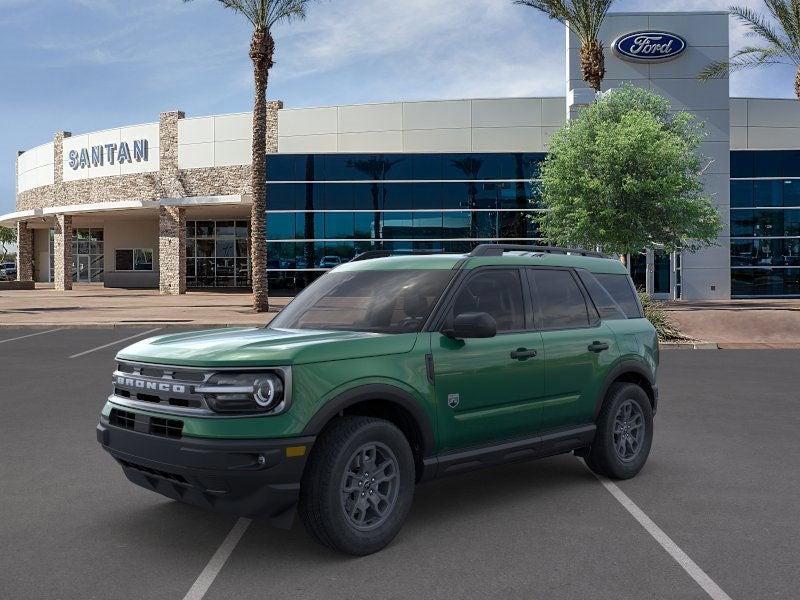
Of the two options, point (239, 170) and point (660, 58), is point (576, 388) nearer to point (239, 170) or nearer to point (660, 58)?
point (660, 58)

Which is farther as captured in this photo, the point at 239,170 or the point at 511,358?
the point at 239,170

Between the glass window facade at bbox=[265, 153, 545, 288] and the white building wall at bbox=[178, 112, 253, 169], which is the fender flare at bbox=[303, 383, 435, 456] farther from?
the white building wall at bbox=[178, 112, 253, 169]

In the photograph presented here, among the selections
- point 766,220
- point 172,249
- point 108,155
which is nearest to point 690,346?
point 766,220

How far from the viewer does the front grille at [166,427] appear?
4.44m

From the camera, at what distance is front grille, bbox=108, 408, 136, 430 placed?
477cm

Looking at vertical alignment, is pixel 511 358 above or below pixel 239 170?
below

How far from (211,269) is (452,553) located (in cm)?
4922

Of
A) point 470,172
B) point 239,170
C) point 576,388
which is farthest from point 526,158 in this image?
point 576,388

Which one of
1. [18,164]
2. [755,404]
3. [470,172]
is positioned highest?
[18,164]

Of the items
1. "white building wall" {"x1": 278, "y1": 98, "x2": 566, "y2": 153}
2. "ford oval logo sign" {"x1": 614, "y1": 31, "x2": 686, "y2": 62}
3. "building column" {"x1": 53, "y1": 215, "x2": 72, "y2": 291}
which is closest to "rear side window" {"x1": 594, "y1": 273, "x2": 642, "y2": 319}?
"ford oval logo sign" {"x1": 614, "y1": 31, "x2": 686, "y2": 62}

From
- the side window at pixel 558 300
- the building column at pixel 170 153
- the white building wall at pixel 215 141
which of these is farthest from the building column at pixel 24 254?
the side window at pixel 558 300

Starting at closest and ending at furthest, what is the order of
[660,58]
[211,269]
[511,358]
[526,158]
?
[511,358]
[660,58]
[526,158]
[211,269]

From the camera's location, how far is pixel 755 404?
1021cm

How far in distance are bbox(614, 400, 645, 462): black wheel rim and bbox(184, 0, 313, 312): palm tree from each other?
2117cm
